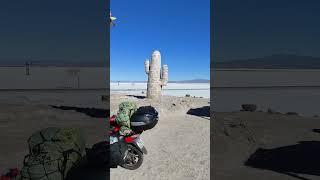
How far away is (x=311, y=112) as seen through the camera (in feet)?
61.8

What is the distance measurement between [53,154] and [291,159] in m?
6.46

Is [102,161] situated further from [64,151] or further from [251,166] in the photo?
[251,166]

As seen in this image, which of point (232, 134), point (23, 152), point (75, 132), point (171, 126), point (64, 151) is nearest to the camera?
point (64, 151)

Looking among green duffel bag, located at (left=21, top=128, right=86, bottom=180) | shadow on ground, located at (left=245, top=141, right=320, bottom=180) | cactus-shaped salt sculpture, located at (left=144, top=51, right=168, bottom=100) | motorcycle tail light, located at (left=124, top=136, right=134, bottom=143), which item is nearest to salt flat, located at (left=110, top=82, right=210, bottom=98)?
cactus-shaped salt sculpture, located at (left=144, top=51, right=168, bottom=100)

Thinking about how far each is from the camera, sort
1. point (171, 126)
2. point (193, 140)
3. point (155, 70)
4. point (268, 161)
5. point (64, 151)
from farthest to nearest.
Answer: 1. point (155, 70)
2. point (171, 126)
3. point (193, 140)
4. point (268, 161)
5. point (64, 151)

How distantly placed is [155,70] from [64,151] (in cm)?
1553

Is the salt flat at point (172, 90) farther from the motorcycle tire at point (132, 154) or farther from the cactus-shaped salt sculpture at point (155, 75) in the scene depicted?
the motorcycle tire at point (132, 154)

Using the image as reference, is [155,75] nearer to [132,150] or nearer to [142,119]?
[142,119]

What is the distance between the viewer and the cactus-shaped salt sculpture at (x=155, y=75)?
2208cm

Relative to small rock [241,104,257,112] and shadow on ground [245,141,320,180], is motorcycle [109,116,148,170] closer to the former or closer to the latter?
shadow on ground [245,141,320,180]

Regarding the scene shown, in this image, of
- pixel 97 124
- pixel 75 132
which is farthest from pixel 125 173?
pixel 97 124

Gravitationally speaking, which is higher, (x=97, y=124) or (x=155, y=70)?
(x=155, y=70)

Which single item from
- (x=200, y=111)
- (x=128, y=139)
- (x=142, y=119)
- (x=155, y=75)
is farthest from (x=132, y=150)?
(x=155, y=75)

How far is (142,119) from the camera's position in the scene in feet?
36.3
